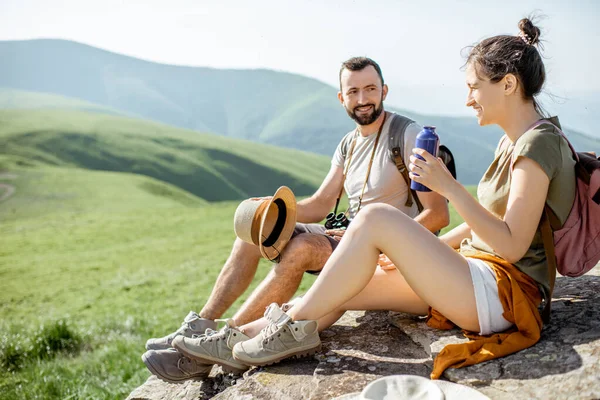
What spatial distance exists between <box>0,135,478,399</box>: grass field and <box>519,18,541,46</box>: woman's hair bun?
626cm

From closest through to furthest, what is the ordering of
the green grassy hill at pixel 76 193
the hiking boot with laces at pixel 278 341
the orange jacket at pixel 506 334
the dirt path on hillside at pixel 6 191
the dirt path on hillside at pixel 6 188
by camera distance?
the orange jacket at pixel 506 334 < the hiking boot with laces at pixel 278 341 < the green grassy hill at pixel 76 193 < the dirt path on hillside at pixel 6 191 < the dirt path on hillside at pixel 6 188

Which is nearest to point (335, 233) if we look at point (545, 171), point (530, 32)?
point (545, 171)

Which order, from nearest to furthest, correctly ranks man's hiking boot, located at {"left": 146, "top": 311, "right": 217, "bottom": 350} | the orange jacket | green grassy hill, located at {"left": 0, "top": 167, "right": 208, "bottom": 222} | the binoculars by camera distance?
1. the orange jacket
2. man's hiking boot, located at {"left": 146, "top": 311, "right": 217, "bottom": 350}
3. the binoculars
4. green grassy hill, located at {"left": 0, "top": 167, "right": 208, "bottom": 222}

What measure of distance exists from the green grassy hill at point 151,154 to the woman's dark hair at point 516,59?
60.5m

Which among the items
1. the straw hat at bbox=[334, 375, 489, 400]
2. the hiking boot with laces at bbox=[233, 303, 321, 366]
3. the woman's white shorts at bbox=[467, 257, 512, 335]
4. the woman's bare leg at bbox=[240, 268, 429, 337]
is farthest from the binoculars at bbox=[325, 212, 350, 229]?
the straw hat at bbox=[334, 375, 489, 400]

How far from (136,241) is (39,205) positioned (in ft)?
66.0

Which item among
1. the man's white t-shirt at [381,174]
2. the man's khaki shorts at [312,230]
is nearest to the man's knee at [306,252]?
the man's khaki shorts at [312,230]

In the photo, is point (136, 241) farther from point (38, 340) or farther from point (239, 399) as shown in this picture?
point (239, 399)

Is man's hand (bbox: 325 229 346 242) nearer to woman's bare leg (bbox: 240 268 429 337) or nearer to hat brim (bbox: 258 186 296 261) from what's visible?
hat brim (bbox: 258 186 296 261)

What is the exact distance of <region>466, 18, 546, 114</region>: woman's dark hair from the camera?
333 cm

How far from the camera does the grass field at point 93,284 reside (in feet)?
27.3

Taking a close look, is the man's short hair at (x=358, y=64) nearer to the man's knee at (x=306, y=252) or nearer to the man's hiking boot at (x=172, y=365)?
the man's knee at (x=306, y=252)

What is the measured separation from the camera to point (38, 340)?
9.59 m

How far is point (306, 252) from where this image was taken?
14.3 feet
